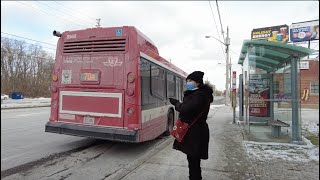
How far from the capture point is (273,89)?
12.5 metres

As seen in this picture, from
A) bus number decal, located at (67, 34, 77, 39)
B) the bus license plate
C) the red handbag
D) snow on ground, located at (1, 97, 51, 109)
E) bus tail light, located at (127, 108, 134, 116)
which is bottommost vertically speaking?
snow on ground, located at (1, 97, 51, 109)

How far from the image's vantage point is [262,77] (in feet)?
42.4

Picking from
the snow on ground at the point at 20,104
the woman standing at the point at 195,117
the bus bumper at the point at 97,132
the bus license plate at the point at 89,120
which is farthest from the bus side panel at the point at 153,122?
the snow on ground at the point at 20,104

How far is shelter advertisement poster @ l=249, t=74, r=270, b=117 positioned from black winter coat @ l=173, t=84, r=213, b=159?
29.2 ft

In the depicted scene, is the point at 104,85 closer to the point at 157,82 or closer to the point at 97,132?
the point at 97,132

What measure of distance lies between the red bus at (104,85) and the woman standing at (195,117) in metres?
2.50

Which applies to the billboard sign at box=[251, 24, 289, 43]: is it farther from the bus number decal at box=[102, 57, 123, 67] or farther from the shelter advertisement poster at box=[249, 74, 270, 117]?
the bus number decal at box=[102, 57, 123, 67]

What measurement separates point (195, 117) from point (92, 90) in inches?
142

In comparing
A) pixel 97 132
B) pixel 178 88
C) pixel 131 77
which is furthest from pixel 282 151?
pixel 178 88

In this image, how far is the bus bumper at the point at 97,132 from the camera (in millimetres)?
6891

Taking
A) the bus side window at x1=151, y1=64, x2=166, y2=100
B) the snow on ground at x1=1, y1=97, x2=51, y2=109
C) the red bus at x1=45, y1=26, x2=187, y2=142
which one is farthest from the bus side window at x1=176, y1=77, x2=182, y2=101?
the snow on ground at x1=1, y1=97, x2=51, y2=109

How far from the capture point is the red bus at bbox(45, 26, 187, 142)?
7.07 metres

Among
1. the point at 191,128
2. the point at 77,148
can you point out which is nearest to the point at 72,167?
the point at 77,148

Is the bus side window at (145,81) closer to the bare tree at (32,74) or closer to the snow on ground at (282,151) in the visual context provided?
the snow on ground at (282,151)
